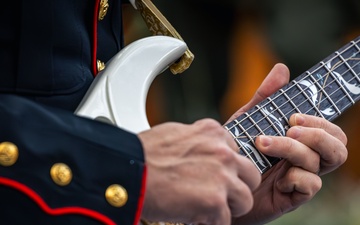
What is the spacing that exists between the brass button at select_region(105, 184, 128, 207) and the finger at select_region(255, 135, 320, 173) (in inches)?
10.9

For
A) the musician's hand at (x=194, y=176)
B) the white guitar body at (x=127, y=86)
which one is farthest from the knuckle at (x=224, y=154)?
the white guitar body at (x=127, y=86)

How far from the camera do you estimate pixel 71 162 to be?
761mm

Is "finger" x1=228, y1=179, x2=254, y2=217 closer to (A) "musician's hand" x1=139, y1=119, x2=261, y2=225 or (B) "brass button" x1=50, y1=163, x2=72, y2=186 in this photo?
(A) "musician's hand" x1=139, y1=119, x2=261, y2=225

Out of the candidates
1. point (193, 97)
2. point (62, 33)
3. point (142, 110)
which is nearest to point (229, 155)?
point (142, 110)

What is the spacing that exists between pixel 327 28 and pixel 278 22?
0.49 feet

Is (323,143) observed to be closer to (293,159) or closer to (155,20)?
(293,159)

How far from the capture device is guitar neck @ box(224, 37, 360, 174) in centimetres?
101

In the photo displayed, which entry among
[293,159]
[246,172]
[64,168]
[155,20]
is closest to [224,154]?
[246,172]

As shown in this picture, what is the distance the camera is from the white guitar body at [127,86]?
872 millimetres

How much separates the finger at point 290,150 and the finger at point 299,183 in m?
0.01

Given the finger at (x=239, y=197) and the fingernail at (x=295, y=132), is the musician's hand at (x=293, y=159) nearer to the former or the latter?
the fingernail at (x=295, y=132)

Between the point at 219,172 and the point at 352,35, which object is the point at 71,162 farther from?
the point at 352,35

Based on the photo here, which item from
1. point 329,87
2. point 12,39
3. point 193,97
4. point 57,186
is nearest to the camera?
point 57,186

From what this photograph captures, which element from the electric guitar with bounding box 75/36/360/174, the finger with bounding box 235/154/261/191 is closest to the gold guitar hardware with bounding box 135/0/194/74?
the electric guitar with bounding box 75/36/360/174
